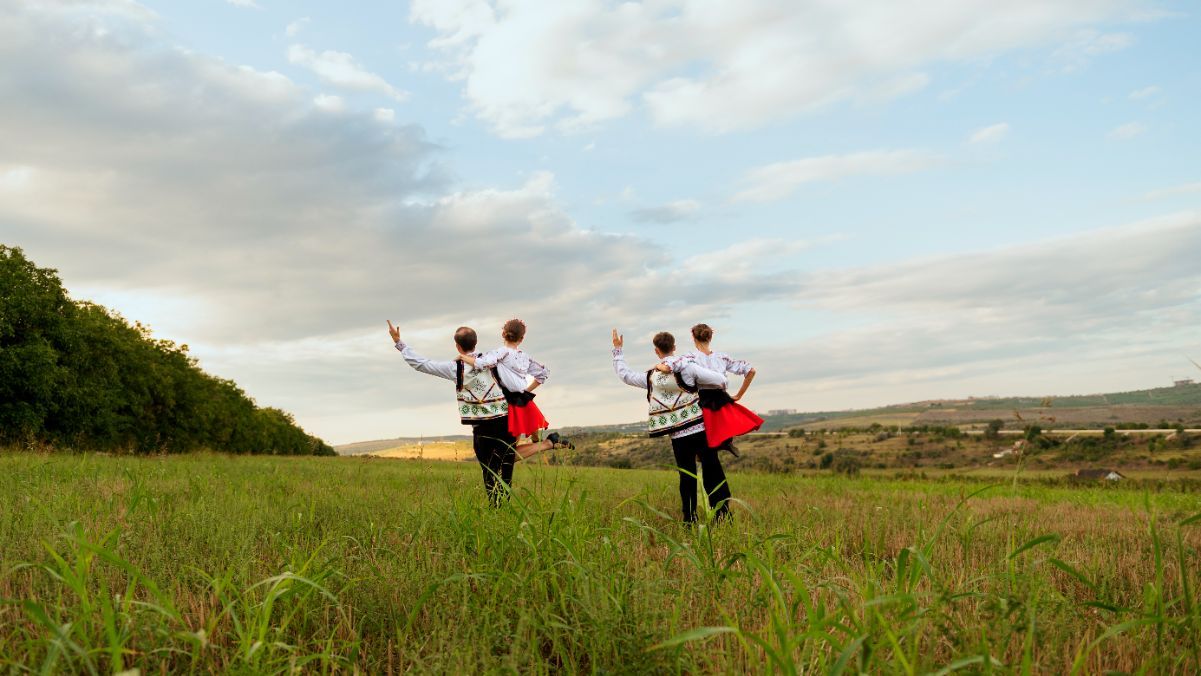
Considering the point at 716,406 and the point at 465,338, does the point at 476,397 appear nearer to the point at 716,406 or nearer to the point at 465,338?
the point at 465,338

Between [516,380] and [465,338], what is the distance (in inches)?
35.6

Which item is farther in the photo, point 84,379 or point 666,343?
point 84,379

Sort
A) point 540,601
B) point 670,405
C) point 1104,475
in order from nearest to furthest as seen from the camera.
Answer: point 540,601
point 670,405
point 1104,475

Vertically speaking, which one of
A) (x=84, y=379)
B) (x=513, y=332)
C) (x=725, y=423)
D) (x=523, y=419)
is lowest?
(x=725, y=423)

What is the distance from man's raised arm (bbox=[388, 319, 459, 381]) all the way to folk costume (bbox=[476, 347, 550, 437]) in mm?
417

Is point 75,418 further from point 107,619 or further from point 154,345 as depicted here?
point 107,619

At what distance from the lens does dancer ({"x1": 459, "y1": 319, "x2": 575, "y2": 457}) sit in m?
9.65

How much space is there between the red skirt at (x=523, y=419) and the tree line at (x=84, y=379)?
21083mm

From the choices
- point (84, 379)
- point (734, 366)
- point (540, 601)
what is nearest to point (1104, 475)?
point (734, 366)

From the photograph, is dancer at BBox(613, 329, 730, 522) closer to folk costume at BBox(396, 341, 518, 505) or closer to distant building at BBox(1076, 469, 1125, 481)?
folk costume at BBox(396, 341, 518, 505)

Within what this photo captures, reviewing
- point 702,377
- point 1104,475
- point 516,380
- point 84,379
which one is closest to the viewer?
point 702,377

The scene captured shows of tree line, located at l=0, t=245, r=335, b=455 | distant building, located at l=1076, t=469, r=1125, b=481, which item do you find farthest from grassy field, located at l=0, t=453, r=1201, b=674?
distant building, located at l=1076, t=469, r=1125, b=481

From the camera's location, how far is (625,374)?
31.4ft

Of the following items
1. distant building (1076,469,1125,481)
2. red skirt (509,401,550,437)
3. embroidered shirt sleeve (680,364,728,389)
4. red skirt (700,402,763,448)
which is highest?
embroidered shirt sleeve (680,364,728,389)
